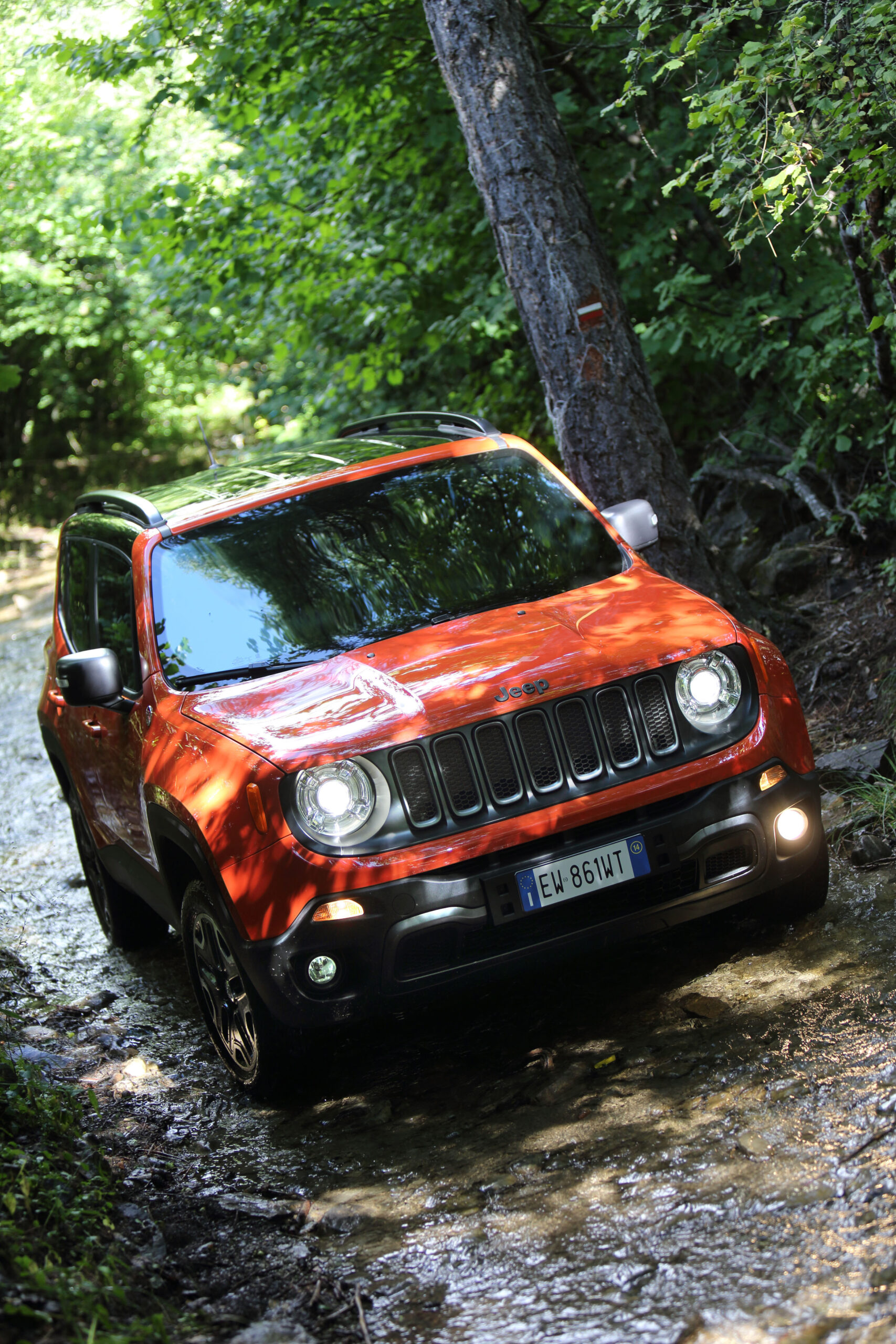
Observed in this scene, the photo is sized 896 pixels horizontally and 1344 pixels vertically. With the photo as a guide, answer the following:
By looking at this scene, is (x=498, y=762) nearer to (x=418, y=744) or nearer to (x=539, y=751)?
(x=539, y=751)

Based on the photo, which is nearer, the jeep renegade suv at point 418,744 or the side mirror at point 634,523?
the jeep renegade suv at point 418,744

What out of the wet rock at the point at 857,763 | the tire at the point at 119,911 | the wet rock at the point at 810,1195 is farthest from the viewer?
the tire at the point at 119,911

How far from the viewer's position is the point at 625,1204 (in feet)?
9.96

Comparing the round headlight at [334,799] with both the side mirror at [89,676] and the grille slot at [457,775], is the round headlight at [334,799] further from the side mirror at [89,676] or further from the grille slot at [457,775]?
the side mirror at [89,676]

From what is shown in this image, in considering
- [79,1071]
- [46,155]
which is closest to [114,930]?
[79,1071]

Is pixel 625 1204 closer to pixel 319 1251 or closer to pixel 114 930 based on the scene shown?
pixel 319 1251

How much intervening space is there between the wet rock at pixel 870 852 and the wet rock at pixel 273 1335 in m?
2.89

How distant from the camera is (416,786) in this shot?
144 inches

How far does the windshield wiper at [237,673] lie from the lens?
422 centimetres

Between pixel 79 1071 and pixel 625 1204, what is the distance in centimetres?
227

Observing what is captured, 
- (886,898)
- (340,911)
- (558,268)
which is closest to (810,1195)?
(340,911)

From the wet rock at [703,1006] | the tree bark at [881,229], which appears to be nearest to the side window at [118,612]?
the wet rock at [703,1006]

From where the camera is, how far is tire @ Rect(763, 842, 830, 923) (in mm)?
4266

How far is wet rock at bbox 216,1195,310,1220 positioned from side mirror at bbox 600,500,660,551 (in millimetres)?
2620
